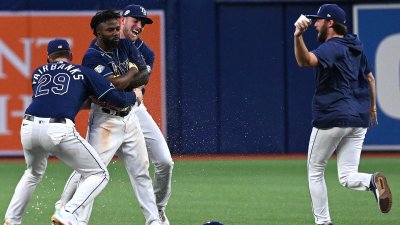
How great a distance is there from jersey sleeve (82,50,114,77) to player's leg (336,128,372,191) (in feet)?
7.61

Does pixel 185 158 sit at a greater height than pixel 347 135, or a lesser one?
lesser

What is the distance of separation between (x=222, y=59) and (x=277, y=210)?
6.90 m

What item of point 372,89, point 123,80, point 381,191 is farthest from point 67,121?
point 372,89

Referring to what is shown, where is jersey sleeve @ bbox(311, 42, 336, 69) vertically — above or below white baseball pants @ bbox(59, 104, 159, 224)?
above

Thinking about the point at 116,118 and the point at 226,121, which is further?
the point at 226,121

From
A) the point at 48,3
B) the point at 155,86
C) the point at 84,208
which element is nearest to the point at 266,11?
the point at 155,86

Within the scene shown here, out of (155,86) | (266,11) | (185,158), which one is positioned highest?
(266,11)

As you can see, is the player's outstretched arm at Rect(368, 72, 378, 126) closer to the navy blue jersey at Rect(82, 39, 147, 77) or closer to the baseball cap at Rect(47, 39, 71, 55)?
the navy blue jersey at Rect(82, 39, 147, 77)

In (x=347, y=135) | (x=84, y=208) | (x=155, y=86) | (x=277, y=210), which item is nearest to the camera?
(x=84, y=208)

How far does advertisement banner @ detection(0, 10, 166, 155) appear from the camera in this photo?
1772 centimetres

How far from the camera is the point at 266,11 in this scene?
18.4 meters

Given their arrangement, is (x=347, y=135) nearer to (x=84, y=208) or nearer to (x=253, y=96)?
(x=84, y=208)

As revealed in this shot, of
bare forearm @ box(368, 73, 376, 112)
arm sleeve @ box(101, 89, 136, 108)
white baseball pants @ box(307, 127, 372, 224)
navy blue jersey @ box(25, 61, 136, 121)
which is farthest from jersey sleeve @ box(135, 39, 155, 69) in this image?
bare forearm @ box(368, 73, 376, 112)

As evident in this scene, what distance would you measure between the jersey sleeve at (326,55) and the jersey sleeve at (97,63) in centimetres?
184
